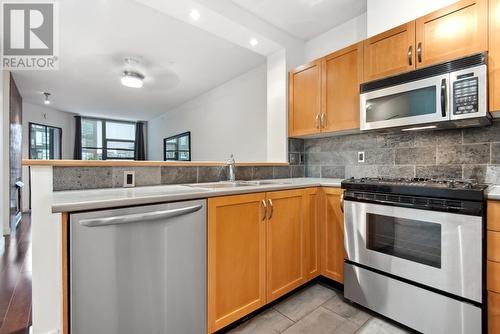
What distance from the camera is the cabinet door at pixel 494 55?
1.45 metres

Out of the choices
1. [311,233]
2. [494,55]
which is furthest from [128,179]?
[494,55]

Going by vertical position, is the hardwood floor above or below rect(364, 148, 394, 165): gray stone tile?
below

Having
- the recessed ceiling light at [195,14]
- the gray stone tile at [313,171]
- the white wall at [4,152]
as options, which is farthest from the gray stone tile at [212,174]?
the white wall at [4,152]

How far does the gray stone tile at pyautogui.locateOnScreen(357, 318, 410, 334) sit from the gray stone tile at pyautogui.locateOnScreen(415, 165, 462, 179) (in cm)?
116

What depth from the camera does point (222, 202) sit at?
1.43m

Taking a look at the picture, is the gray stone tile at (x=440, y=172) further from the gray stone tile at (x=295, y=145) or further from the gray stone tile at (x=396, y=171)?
the gray stone tile at (x=295, y=145)

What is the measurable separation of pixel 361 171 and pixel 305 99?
0.95 meters

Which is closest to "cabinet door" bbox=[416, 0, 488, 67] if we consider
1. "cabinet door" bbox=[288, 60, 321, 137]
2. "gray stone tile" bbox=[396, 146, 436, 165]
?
"gray stone tile" bbox=[396, 146, 436, 165]

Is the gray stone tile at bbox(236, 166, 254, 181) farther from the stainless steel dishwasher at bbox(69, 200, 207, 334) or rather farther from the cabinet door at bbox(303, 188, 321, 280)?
the stainless steel dishwasher at bbox(69, 200, 207, 334)

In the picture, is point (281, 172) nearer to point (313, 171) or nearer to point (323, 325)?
point (313, 171)

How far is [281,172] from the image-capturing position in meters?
2.72

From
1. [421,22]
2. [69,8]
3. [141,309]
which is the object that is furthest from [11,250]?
[421,22]

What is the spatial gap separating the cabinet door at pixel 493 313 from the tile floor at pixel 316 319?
447 millimetres

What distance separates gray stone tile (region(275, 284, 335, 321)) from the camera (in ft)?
5.68
